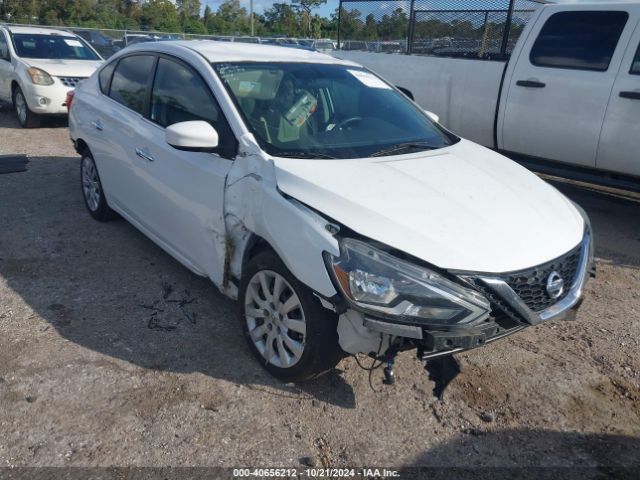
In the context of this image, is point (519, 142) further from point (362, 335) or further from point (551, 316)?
point (362, 335)

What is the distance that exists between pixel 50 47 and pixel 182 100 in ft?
27.8

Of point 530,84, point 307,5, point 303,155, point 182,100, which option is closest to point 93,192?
point 182,100

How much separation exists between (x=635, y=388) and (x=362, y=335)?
1.78m

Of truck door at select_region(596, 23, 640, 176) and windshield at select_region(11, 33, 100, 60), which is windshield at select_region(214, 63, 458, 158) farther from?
windshield at select_region(11, 33, 100, 60)

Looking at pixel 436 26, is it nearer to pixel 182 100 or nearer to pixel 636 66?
pixel 636 66

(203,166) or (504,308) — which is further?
(203,166)

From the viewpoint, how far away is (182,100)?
12.8 feet

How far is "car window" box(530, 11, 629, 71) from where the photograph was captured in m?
5.64

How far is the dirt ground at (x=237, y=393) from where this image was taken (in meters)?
2.75

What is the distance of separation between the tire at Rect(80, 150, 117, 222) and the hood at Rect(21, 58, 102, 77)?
17.4 feet

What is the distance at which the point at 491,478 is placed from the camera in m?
2.62

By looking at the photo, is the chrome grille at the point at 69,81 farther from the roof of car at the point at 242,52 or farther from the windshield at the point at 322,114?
the windshield at the point at 322,114

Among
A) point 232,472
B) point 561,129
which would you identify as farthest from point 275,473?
point 561,129

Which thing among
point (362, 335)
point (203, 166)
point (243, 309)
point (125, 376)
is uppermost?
point (203, 166)
